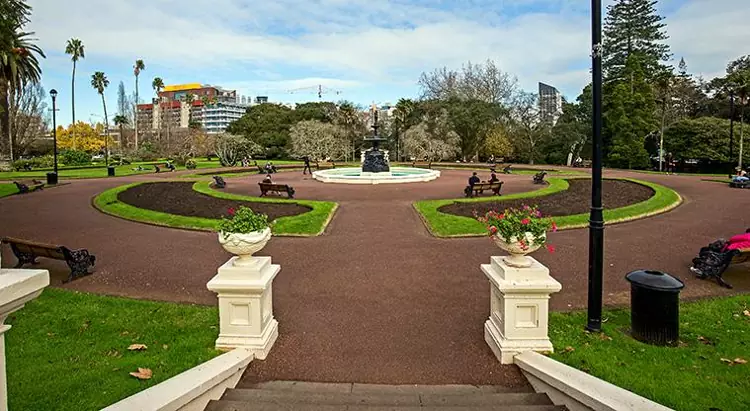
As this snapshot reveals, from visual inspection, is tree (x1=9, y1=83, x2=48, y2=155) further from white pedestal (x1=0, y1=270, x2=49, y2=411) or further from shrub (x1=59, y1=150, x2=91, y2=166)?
white pedestal (x1=0, y1=270, x2=49, y2=411)

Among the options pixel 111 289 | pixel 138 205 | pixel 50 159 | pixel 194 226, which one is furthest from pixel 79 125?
pixel 111 289

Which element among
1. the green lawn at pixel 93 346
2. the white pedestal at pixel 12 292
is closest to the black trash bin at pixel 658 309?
the green lawn at pixel 93 346

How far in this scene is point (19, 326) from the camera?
6.17 meters

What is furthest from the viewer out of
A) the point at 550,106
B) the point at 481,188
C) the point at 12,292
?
the point at 550,106

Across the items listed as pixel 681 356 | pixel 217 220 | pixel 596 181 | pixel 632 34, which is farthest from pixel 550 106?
pixel 681 356

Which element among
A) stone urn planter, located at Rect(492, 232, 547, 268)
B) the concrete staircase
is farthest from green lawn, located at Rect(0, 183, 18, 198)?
stone urn planter, located at Rect(492, 232, 547, 268)

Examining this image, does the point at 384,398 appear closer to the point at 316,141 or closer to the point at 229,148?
the point at 229,148

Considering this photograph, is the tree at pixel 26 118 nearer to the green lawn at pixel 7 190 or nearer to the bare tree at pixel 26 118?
the bare tree at pixel 26 118

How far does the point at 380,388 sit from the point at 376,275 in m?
4.21

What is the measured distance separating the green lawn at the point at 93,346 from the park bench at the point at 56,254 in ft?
2.80

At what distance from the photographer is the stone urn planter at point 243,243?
5.09 metres

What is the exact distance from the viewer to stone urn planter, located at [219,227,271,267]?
5086 mm

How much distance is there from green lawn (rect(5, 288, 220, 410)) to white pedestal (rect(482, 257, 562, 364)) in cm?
313

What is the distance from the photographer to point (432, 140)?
1969 inches
